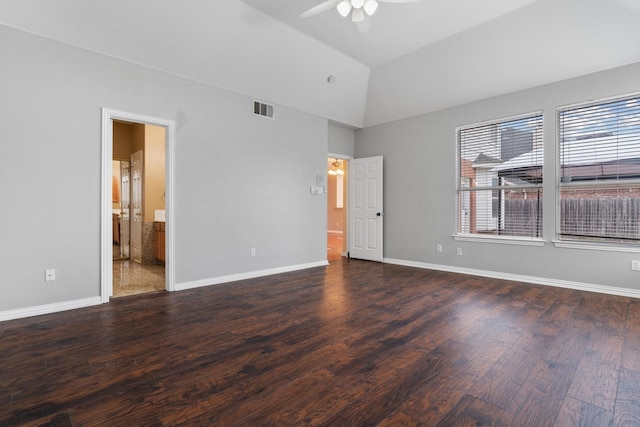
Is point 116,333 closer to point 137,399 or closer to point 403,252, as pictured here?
point 137,399

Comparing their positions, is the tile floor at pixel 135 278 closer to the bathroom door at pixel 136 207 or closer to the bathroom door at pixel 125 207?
the bathroom door at pixel 136 207

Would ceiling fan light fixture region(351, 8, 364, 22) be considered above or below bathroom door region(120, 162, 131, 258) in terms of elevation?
above

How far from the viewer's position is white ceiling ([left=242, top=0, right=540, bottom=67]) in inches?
147

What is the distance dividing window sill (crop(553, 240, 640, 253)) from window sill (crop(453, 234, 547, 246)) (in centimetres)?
21

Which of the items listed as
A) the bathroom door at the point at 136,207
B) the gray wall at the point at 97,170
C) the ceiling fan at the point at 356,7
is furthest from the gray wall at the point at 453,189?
the bathroom door at the point at 136,207

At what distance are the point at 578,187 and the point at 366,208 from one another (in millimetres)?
3458

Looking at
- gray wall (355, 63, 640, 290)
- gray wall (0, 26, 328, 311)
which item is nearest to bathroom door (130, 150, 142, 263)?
gray wall (0, 26, 328, 311)

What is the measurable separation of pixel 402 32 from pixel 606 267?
4.06 metres

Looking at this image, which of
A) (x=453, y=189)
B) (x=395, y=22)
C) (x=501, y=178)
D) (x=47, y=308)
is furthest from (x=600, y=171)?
(x=47, y=308)

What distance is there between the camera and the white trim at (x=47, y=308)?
10.1ft

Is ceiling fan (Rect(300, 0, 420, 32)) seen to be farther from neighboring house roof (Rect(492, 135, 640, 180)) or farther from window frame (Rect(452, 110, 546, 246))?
neighboring house roof (Rect(492, 135, 640, 180))

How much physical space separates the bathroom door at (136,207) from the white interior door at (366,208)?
4.25 metres

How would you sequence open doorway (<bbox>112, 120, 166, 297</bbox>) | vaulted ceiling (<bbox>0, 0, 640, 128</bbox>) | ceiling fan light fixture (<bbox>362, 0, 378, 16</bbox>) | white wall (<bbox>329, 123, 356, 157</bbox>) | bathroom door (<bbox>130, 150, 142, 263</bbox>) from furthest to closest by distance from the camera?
white wall (<bbox>329, 123, 356, 157</bbox>) < bathroom door (<bbox>130, 150, 142, 263</bbox>) < open doorway (<bbox>112, 120, 166, 297</bbox>) < vaulted ceiling (<bbox>0, 0, 640, 128</bbox>) < ceiling fan light fixture (<bbox>362, 0, 378, 16</bbox>)

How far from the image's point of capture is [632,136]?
13.1 ft
